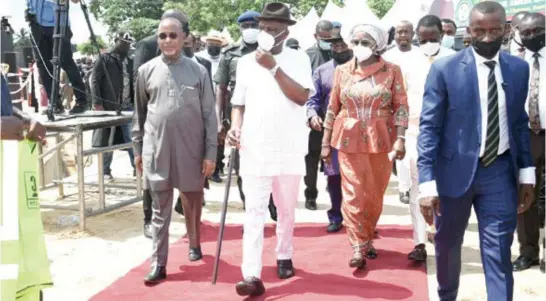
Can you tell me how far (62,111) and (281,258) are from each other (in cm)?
363

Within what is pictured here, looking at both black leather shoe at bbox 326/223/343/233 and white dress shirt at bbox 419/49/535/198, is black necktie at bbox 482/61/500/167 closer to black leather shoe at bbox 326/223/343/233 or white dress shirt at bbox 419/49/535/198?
white dress shirt at bbox 419/49/535/198

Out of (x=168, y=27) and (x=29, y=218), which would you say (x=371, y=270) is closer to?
(x=168, y=27)

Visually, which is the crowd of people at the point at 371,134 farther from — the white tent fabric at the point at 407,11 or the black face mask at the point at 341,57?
the white tent fabric at the point at 407,11

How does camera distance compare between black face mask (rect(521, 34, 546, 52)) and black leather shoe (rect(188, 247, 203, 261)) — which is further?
black leather shoe (rect(188, 247, 203, 261))

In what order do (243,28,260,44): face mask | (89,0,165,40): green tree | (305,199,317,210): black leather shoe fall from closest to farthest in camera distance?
(243,28,260,44): face mask → (305,199,317,210): black leather shoe → (89,0,165,40): green tree

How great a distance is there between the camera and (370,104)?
209 inches

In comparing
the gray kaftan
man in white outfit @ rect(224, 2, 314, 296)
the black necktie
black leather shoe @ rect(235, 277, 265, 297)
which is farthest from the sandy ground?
the black necktie

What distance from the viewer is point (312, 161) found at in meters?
7.59

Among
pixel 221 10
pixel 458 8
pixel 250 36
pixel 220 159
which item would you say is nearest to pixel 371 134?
pixel 250 36

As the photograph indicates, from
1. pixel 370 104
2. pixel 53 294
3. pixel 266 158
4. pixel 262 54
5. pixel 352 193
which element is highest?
pixel 262 54

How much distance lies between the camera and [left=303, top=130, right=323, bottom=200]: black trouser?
24.6 ft

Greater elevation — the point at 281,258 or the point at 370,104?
the point at 370,104

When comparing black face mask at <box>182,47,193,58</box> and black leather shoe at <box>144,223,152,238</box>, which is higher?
black face mask at <box>182,47,193,58</box>

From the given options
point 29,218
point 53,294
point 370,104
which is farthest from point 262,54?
point 53,294
